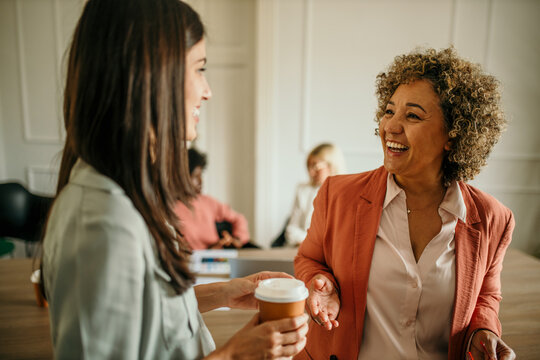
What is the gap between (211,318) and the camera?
4.61ft

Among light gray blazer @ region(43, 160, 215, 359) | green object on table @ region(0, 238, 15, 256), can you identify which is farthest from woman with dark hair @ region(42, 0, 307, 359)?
green object on table @ region(0, 238, 15, 256)

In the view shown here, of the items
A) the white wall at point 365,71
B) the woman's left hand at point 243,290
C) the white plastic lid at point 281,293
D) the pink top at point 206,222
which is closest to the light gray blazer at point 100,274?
the white plastic lid at point 281,293

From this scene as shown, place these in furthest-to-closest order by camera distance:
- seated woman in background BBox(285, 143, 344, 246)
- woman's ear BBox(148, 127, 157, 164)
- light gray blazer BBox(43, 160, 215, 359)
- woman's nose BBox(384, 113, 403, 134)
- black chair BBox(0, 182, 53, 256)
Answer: seated woman in background BBox(285, 143, 344, 246), black chair BBox(0, 182, 53, 256), woman's nose BBox(384, 113, 403, 134), woman's ear BBox(148, 127, 157, 164), light gray blazer BBox(43, 160, 215, 359)

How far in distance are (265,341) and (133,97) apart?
59cm

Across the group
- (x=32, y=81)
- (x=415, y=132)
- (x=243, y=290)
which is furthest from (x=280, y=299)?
(x=32, y=81)

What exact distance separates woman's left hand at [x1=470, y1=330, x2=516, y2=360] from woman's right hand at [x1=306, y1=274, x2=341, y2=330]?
46 cm

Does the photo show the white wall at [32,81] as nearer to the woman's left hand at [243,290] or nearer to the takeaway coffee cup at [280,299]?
the woman's left hand at [243,290]

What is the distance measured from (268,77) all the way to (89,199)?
11.6 ft

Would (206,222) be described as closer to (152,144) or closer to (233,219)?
(233,219)

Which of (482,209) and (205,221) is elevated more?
(482,209)

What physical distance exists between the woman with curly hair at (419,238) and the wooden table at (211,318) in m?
0.21

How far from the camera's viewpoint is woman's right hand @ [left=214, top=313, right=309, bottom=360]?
0.78 meters

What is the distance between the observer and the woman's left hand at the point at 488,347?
1.13 m

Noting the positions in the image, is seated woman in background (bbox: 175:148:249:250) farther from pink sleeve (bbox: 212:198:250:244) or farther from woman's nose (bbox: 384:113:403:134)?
woman's nose (bbox: 384:113:403:134)
